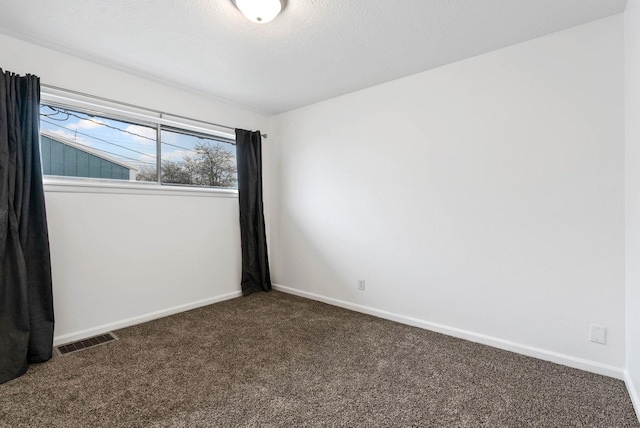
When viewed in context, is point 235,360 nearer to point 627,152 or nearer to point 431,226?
point 431,226

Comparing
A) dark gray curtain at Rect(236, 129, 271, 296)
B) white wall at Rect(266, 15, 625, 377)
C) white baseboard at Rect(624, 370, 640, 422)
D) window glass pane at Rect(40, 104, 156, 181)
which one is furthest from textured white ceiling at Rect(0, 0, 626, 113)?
white baseboard at Rect(624, 370, 640, 422)

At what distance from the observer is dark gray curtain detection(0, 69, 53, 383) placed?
6.60 feet

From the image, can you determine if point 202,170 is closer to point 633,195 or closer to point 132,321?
point 132,321

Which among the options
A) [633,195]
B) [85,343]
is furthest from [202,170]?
[633,195]

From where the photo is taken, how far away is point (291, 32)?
214 cm

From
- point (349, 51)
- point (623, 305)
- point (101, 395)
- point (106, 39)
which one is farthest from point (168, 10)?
point (623, 305)

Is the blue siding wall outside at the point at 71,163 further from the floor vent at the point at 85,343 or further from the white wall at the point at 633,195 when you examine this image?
the white wall at the point at 633,195

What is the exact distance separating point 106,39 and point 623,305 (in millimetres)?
3911

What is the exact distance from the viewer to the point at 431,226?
2.73 metres

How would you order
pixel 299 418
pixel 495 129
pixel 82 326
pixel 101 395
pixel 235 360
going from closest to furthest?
pixel 299 418, pixel 101 395, pixel 235 360, pixel 495 129, pixel 82 326

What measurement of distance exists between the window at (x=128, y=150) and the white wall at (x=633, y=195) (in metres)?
3.44

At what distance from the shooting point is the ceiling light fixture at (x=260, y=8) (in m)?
1.77

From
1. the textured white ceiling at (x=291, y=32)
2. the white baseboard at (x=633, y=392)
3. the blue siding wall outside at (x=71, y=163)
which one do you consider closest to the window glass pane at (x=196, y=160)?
the blue siding wall outside at (x=71, y=163)

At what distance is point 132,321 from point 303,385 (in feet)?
6.12
